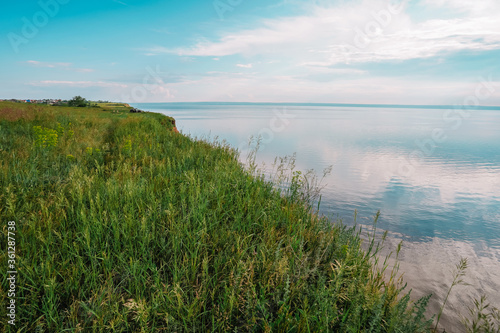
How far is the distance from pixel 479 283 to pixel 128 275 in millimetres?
6387

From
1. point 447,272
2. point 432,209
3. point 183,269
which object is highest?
point 183,269

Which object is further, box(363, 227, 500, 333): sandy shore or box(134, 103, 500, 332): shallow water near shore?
box(134, 103, 500, 332): shallow water near shore

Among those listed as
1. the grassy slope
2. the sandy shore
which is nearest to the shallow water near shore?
the sandy shore

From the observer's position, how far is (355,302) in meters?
2.94

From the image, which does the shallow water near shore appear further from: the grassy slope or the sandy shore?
the grassy slope

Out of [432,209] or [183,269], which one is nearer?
[183,269]

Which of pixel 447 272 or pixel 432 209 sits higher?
pixel 432 209

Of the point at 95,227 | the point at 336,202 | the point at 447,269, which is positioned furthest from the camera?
the point at 336,202

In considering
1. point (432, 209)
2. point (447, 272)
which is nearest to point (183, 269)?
point (447, 272)

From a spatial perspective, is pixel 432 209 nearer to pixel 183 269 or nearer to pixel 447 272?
pixel 447 272

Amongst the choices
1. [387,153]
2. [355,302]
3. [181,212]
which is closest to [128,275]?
[181,212]

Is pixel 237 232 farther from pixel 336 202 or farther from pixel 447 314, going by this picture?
pixel 336 202

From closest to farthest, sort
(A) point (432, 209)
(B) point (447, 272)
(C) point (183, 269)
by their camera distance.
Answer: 1. (C) point (183, 269)
2. (B) point (447, 272)
3. (A) point (432, 209)

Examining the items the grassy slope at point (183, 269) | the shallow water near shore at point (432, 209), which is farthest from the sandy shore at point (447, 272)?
the grassy slope at point (183, 269)
